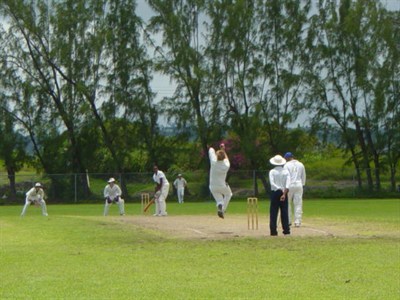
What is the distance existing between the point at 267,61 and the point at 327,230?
40.2 metres

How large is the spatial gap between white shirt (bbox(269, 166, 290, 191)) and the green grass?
A: 136 cm

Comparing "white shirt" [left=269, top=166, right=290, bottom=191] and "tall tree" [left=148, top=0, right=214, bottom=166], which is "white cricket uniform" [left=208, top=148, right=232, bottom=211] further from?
"tall tree" [left=148, top=0, right=214, bottom=166]

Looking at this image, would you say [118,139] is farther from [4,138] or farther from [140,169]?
[4,138]

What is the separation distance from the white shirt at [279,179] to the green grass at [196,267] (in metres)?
1.36

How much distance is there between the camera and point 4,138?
189 ft

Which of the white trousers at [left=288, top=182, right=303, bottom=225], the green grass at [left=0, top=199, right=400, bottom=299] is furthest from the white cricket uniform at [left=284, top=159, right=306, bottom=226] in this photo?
the green grass at [left=0, top=199, right=400, bottom=299]

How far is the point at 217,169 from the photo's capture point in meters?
20.6

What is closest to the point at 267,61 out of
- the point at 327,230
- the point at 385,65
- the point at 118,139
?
the point at 385,65

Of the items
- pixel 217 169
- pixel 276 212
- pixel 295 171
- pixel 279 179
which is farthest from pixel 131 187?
pixel 276 212

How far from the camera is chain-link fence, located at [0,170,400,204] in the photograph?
177ft

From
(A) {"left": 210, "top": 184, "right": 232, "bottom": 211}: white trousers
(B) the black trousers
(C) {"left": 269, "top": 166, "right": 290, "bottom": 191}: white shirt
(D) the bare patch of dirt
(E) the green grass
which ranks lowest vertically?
(E) the green grass

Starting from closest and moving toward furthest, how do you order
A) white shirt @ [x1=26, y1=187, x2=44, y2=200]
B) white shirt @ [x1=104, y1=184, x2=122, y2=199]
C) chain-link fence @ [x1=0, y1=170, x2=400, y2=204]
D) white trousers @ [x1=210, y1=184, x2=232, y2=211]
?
white trousers @ [x1=210, y1=184, x2=232, y2=211], white shirt @ [x1=26, y1=187, x2=44, y2=200], white shirt @ [x1=104, y1=184, x2=122, y2=199], chain-link fence @ [x1=0, y1=170, x2=400, y2=204]

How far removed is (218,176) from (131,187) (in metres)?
34.9

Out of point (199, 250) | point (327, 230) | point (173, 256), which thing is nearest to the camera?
point (173, 256)
